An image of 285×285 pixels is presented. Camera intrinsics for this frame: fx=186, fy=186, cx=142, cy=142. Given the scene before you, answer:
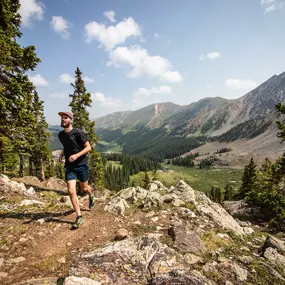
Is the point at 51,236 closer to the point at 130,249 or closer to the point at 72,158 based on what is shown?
the point at 72,158

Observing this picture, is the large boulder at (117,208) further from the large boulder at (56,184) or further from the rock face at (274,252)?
A: the large boulder at (56,184)

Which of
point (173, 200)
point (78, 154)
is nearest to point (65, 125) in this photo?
point (78, 154)

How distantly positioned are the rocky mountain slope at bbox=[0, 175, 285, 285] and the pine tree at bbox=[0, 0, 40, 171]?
5.65 metres

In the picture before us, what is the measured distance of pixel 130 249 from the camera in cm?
503

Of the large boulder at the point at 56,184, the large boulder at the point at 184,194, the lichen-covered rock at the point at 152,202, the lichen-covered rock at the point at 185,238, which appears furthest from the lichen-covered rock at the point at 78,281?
the large boulder at the point at 56,184

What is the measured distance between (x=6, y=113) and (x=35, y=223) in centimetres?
869

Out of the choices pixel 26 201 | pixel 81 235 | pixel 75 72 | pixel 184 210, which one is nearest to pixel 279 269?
pixel 184 210

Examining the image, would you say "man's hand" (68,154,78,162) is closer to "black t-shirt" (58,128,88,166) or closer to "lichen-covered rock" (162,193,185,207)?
"black t-shirt" (58,128,88,166)

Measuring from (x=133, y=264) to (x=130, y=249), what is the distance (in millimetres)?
438

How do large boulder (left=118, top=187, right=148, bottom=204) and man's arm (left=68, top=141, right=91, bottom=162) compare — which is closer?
man's arm (left=68, top=141, right=91, bottom=162)

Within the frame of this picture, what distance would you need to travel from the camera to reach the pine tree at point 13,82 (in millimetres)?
11891

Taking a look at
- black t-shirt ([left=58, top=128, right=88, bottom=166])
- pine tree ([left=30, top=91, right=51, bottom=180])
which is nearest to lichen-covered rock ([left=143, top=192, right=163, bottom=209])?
black t-shirt ([left=58, top=128, right=88, bottom=166])

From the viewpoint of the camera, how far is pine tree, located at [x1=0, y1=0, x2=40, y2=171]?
39.0ft

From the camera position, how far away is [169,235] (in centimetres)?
632
